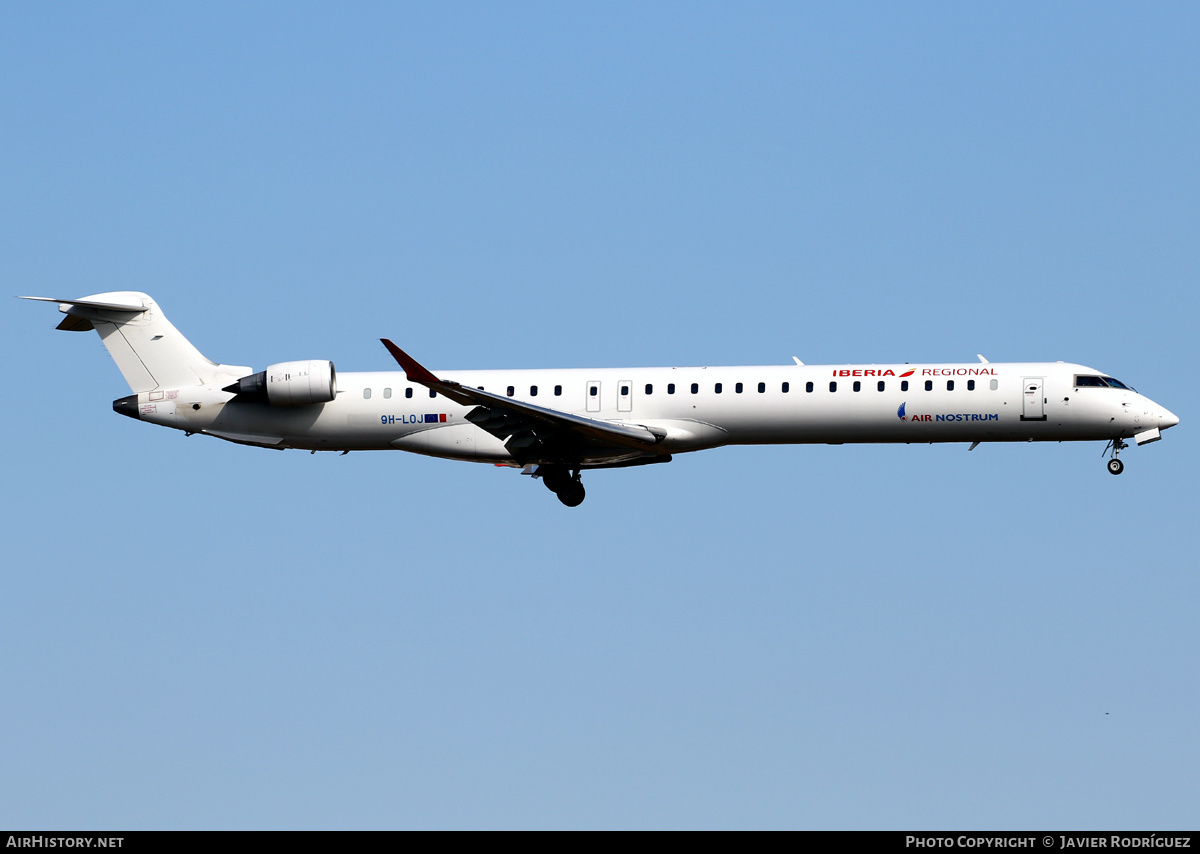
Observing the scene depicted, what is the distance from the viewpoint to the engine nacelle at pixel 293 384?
31516mm

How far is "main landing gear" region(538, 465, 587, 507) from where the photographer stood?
3175 cm

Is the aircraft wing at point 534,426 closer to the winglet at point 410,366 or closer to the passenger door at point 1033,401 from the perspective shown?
the winglet at point 410,366

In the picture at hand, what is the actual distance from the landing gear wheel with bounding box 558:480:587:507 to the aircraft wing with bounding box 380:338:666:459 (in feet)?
4.60

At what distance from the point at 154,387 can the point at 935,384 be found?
17608 millimetres

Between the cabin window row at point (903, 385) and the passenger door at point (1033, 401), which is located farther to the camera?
the cabin window row at point (903, 385)

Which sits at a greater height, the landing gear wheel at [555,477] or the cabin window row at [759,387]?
the cabin window row at [759,387]

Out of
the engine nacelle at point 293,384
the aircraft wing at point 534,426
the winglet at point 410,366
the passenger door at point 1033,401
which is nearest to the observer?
the winglet at point 410,366

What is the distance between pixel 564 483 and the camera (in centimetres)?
3181

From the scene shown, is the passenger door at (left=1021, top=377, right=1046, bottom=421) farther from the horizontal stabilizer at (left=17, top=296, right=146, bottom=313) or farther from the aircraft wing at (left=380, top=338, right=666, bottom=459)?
the horizontal stabilizer at (left=17, top=296, right=146, bottom=313)

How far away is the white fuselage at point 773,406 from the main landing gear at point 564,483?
754 millimetres

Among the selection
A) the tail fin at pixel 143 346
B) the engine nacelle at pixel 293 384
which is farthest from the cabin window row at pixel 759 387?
the tail fin at pixel 143 346

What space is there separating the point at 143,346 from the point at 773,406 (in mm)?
14656
